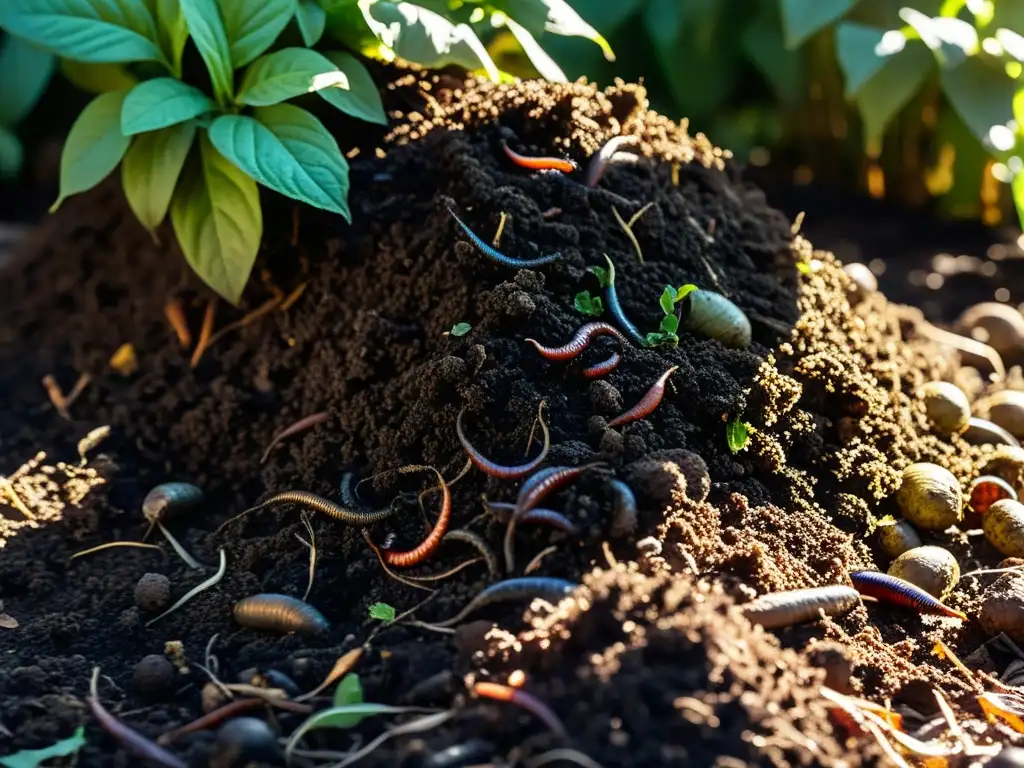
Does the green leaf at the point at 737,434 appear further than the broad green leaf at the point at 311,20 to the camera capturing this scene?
No

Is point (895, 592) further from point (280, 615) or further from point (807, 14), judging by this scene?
point (807, 14)

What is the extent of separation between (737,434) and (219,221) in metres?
1.68

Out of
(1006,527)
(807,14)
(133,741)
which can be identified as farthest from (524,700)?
(807,14)

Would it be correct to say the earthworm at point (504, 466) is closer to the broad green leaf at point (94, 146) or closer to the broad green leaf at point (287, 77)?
the broad green leaf at point (287, 77)

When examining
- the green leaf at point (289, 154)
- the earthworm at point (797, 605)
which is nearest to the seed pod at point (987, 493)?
the earthworm at point (797, 605)

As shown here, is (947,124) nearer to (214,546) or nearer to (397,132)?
(397,132)

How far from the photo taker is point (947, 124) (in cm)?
512

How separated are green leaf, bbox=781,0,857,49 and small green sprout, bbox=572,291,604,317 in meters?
1.80

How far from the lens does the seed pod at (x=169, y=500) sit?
2986mm

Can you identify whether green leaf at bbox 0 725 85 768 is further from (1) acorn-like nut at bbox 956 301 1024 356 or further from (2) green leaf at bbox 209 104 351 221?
(1) acorn-like nut at bbox 956 301 1024 356

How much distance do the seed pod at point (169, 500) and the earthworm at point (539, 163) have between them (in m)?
1.36

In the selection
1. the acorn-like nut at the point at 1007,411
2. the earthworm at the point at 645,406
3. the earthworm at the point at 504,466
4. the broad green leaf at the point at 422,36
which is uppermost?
the broad green leaf at the point at 422,36

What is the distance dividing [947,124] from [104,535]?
423cm

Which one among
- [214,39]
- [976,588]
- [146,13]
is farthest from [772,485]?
[146,13]
